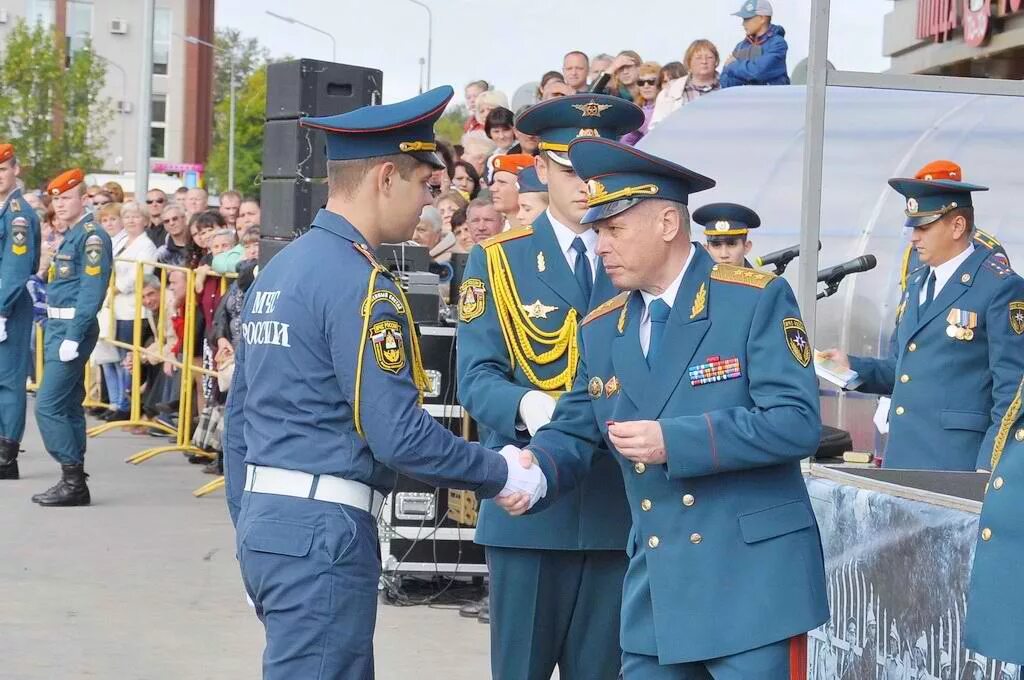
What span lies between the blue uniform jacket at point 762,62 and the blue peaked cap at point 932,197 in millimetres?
5304

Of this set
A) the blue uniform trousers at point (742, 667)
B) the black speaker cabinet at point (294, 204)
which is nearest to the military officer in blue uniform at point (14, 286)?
the black speaker cabinet at point (294, 204)

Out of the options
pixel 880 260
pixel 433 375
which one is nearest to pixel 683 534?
pixel 433 375

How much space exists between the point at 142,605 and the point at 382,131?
4.65m

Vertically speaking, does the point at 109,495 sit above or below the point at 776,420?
below

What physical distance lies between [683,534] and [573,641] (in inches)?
36.1

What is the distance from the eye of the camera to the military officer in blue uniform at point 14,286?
10719 mm

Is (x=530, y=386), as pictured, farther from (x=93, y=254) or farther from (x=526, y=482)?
(x=93, y=254)

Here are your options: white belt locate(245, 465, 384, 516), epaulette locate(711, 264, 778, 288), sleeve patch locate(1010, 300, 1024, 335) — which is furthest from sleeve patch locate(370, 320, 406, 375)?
sleeve patch locate(1010, 300, 1024, 335)

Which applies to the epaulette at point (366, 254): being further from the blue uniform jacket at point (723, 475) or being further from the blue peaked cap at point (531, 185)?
the blue peaked cap at point (531, 185)

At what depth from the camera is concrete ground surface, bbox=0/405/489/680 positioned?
6762 millimetres

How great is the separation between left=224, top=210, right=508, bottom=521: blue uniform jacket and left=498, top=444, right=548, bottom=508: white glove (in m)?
0.22

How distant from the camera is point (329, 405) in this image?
3742 mm

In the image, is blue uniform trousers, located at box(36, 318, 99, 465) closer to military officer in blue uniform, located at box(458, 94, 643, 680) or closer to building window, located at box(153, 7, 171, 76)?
military officer in blue uniform, located at box(458, 94, 643, 680)

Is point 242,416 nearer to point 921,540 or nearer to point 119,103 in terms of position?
point 921,540
